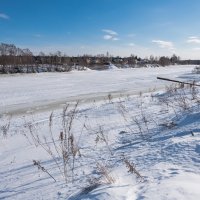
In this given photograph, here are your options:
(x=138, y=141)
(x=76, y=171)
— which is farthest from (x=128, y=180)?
(x=138, y=141)

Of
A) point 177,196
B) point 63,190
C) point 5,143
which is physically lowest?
point 5,143

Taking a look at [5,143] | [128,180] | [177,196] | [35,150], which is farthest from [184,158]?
[5,143]

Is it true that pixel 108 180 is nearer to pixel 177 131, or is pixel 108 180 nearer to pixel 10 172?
pixel 10 172

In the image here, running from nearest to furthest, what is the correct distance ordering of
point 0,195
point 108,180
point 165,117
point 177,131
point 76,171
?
point 108,180 → point 0,195 → point 76,171 → point 177,131 → point 165,117

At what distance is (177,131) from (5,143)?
3581mm

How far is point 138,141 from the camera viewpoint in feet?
17.2

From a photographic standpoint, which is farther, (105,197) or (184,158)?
(184,158)

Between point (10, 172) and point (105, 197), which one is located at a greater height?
point (105, 197)

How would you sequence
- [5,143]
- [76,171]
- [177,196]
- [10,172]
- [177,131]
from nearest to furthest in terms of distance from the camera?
1. [177,196]
2. [76,171]
3. [10,172]
4. [177,131]
5. [5,143]

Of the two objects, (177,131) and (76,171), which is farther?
(177,131)

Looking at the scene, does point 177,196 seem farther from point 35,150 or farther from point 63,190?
point 35,150

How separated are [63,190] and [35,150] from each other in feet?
7.37

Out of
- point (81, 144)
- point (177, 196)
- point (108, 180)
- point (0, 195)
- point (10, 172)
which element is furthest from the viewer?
point (81, 144)

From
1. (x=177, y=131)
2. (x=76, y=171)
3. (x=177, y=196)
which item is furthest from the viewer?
(x=177, y=131)
